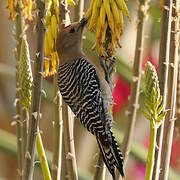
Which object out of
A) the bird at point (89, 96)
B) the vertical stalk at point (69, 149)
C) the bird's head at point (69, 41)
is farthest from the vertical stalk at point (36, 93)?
the bird's head at point (69, 41)

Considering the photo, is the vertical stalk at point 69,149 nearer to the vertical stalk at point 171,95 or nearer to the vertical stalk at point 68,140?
the vertical stalk at point 68,140

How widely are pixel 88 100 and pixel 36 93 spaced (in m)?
0.42

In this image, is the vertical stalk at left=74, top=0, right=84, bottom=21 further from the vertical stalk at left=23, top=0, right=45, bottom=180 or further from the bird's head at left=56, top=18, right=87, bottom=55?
the bird's head at left=56, top=18, right=87, bottom=55

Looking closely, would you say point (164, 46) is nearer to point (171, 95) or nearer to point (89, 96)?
point (171, 95)

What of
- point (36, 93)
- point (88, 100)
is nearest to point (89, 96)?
point (88, 100)

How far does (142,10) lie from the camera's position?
1402mm

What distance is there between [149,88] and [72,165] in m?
0.23

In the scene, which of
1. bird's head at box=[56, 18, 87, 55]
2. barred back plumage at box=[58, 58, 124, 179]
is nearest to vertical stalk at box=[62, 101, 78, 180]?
barred back plumage at box=[58, 58, 124, 179]

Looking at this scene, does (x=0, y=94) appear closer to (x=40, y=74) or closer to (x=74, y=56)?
(x=74, y=56)

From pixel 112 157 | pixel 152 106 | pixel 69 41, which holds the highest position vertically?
pixel 69 41

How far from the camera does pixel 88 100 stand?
158 centimetres

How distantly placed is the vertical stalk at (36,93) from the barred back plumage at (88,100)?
0.26 meters

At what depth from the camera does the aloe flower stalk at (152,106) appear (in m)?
1.22

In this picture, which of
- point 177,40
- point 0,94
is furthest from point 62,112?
point 0,94
